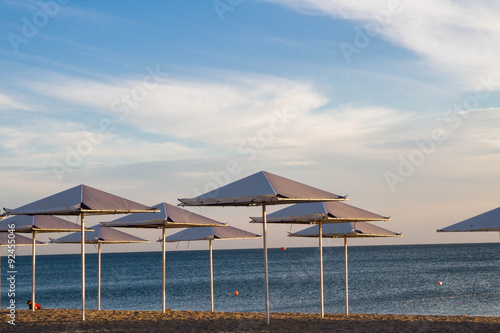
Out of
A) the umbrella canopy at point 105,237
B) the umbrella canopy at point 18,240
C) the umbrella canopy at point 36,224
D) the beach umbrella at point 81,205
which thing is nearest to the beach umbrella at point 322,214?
the beach umbrella at point 81,205

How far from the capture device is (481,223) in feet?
31.4

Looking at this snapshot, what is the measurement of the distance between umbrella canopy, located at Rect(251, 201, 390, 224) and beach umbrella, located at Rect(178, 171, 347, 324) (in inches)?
62.3

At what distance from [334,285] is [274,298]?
1121 centimetres

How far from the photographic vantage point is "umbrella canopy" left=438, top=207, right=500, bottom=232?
940cm

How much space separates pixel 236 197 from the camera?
32.0 ft

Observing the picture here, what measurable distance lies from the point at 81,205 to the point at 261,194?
332cm

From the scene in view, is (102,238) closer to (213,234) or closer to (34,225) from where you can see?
(34,225)

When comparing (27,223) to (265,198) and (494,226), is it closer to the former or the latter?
(265,198)

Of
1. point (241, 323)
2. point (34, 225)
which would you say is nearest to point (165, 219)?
point (241, 323)

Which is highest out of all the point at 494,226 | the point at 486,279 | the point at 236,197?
the point at 236,197

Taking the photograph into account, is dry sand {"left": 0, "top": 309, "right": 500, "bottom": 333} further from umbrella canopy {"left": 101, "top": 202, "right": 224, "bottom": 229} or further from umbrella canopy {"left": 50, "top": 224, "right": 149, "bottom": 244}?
umbrella canopy {"left": 50, "top": 224, "right": 149, "bottom": 244}

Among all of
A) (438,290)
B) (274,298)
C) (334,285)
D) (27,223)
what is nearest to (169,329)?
(27,223)

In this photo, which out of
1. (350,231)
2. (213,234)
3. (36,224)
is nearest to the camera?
(350,231)

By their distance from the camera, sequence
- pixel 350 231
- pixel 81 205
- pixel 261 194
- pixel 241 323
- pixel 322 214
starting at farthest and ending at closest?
1. pixel 350 231
2. pixel 322 214
3. pixel 241 323
4. pixel 81 205
5. pixel 261 194
